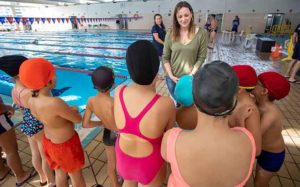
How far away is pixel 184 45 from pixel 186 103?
1.10 meters

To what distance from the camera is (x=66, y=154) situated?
1.41 metres

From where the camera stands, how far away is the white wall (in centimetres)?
1716

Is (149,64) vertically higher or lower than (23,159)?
higher

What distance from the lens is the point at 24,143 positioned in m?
2.50

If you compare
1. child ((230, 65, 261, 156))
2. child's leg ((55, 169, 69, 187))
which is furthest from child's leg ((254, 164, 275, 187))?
child's leg ((55, 169, 69, 187))

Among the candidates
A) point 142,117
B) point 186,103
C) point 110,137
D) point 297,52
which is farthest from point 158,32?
point 142,117

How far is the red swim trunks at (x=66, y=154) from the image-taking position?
1401 millimetres

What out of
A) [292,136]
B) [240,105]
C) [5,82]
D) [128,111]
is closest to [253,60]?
[292,136]

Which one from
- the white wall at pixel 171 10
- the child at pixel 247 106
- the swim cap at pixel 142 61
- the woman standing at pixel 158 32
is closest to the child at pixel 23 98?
the swim cap at pixel 142 61

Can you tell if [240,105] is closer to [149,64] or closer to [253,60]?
[149,64]

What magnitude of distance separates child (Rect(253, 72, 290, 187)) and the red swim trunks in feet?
4.52

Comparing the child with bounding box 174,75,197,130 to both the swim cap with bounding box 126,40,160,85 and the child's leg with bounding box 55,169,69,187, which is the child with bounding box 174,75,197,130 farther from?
the child's leg with bounding box 55,169,69,187

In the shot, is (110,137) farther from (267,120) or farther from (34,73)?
(267,120)

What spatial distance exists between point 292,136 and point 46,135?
2953 millimetres
